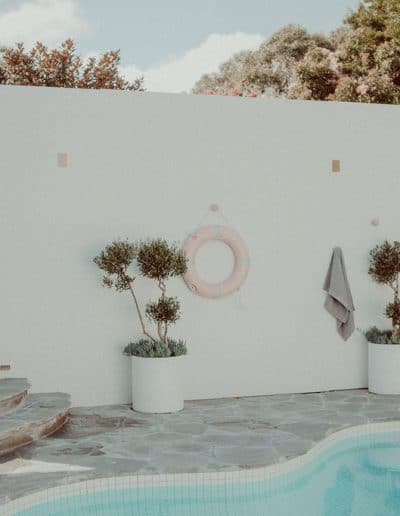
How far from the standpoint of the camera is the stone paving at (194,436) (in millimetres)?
4770

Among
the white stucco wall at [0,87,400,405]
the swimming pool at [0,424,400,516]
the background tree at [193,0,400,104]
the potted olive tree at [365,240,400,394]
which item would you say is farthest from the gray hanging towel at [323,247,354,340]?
the background tree at [193,0,400,104]

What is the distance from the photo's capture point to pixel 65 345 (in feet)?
21.7

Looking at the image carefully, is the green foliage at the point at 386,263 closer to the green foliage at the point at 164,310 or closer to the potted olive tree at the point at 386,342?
the potted olive tree at the point at 386,342

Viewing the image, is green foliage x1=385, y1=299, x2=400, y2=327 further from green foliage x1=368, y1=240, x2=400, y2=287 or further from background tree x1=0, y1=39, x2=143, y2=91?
background tree x1=0, y1=39, x2=143, y2=91

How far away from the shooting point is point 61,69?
12.9m

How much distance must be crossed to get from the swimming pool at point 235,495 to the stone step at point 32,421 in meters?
0.91

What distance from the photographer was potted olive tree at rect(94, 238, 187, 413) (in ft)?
20.4

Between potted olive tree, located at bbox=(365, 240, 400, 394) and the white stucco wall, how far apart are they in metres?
0.29

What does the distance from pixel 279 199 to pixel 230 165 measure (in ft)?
2.00

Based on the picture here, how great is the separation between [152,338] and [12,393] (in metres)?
1.32

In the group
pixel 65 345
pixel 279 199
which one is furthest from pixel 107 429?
pixel 279 199

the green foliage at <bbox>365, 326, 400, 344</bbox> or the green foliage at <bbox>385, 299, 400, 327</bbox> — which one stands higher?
the green foliage at <bbox>385, 299, 400, 327</bbox>

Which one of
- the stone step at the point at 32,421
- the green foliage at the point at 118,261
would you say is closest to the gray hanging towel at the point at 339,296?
the green foliage at the point at 118,261

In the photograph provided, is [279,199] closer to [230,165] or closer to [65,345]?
[230,165]
